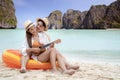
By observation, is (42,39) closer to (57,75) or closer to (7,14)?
(57,75)

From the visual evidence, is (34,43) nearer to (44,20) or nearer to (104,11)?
(44,20)

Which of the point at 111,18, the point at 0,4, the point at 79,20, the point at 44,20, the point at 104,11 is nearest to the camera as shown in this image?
the point at 44,20

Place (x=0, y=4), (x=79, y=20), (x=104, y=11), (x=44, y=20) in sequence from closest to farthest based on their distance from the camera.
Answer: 1. (x=44, y=20)
2. (x=0, y=4)
3. (x=104, y=11)
4. (x=79, y=20)

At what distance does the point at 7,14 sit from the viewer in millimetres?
113688

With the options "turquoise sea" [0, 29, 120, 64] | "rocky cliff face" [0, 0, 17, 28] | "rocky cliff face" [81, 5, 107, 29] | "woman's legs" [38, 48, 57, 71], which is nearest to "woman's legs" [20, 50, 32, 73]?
"woman's legs" [38, 48, 57, 71]

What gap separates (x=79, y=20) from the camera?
191625mm

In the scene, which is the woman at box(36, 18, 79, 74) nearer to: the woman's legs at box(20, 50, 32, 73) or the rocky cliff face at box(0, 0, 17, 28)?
the woman's legs at box(20, 50, 32, 73)

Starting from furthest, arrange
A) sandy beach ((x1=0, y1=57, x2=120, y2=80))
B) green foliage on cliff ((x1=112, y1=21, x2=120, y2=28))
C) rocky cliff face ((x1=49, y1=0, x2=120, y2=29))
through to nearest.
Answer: rocky cliff face ((x1=49, y1=0, x2=120, y2=29)), green foliage on cliff ((x1=112, y1=21, x2=120, y2=28)), sandy beach ((x1=0, y1=57, x2=120, y2=80))

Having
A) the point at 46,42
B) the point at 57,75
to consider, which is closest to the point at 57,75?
the point at 57,75

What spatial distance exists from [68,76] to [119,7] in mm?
148642

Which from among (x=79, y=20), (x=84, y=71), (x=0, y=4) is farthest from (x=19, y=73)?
(x=79, y=20)

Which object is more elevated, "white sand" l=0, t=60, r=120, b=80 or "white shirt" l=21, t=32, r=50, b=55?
"white shirt" l=21, t=32, r=50, b=55

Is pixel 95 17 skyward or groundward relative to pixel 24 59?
skyward

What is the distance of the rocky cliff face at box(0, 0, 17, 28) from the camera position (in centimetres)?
10562
